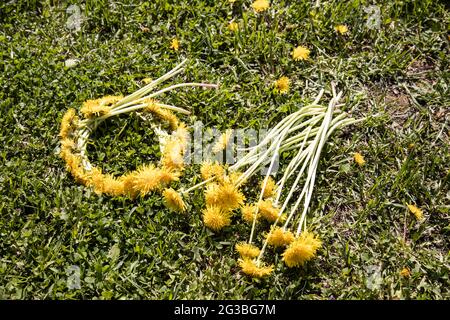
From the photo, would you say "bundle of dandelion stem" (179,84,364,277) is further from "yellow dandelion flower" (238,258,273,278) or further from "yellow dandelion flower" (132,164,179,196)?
"yellow dandelion flower" (132,164,179,196)

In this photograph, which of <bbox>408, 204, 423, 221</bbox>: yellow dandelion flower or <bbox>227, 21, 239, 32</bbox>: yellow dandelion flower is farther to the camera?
<bbox>227, 21, 239, 32</bbox>: yellow dandelion flower

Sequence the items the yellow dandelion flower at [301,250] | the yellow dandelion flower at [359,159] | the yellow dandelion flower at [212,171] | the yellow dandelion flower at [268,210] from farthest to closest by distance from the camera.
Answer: the yellow dandelion flower at [359,159] < the yellow dandelion flower at [212,171] < the yellow dandelion flower at [268,210] < the yellow dandelion flower at [301,250]

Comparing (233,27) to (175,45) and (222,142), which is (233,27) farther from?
(222,142)

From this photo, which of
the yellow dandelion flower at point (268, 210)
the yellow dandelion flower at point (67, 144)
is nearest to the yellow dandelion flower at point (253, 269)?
the yellow dandelion flower at point (268, 210)

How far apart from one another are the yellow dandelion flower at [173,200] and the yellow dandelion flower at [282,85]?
0.93 m

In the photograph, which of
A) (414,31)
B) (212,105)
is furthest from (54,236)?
(414,31)

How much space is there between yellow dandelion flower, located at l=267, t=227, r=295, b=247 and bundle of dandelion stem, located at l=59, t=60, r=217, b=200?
0.45 meters

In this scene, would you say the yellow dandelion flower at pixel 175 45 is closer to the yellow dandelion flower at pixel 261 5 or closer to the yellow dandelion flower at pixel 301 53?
the yellow dandelion flower at pixel 261 5

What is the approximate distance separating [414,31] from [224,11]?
1231 mm

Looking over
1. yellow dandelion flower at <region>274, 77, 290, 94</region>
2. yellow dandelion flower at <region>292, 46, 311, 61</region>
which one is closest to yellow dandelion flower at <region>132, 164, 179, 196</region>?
yellow dandelion flower at <region>274, 77, 290, 94</region>

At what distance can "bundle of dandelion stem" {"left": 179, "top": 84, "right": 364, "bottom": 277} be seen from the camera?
89.4 inches

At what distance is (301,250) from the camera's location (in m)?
2.20

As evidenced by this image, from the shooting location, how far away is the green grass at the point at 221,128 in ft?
7.66
